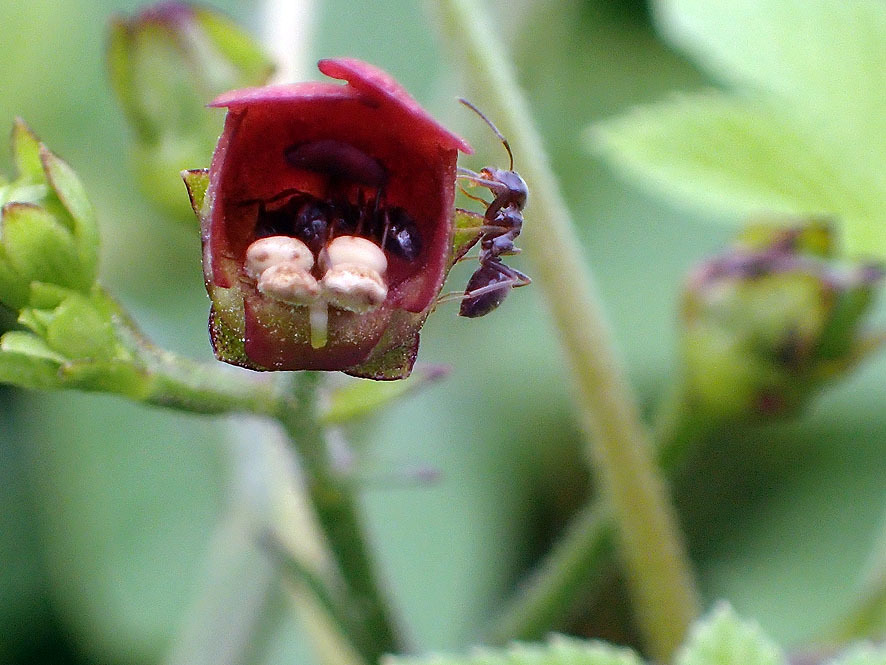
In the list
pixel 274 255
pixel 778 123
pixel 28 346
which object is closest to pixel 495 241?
pixel 274 255

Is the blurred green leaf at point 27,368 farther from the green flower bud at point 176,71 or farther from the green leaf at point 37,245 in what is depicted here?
the green flower bud at point 176,71

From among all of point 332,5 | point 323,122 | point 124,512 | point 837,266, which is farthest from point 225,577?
point 332,5

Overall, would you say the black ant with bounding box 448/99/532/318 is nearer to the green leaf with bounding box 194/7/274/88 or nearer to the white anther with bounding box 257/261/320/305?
the white anther with bounding box 257/261/320/305

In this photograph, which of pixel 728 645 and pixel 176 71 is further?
pixel 176 71

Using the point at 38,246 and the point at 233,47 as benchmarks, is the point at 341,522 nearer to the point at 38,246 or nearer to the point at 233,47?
the point at 38,246

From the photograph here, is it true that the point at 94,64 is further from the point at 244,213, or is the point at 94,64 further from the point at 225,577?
the point at 244,213

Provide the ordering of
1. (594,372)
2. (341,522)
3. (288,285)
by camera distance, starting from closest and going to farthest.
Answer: (288,285) < (341,522) < (594,372)
